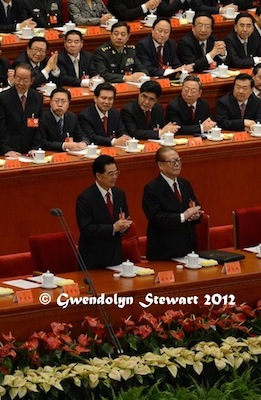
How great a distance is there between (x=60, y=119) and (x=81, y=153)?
0.99 feet

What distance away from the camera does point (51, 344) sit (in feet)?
23.6

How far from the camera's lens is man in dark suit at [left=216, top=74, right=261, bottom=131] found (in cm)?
1059

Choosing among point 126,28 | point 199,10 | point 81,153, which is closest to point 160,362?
point 81,153

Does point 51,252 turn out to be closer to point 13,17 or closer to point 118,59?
point 118,59

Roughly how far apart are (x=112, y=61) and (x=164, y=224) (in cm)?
283

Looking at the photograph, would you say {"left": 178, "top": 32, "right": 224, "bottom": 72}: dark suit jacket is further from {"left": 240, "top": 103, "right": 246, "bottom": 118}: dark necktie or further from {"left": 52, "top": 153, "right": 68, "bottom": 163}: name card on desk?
{"left": 52, "top": 153, "right": 68, "bottom": 163}: name card on desk

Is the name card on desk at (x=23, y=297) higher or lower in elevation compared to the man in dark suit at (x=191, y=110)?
lower

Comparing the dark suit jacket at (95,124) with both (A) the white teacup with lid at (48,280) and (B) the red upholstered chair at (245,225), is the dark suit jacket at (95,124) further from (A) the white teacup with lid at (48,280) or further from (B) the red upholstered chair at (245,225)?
(A) the white teacup with lid at (48,280)

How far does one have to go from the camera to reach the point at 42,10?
11742mm

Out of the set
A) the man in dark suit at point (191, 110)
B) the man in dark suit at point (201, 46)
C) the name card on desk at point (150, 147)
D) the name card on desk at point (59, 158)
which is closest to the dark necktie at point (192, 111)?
the man in dark suit at point (191, 110)

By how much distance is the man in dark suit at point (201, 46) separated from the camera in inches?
453

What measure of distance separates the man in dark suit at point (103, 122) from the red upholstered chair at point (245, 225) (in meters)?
1.30

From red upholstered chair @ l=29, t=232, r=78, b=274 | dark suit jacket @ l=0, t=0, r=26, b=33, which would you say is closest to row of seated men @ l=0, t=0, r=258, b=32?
dark suit jacket @ l=0, t=0, r=26, b=33

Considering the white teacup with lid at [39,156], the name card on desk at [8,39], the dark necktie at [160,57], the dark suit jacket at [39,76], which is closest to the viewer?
the white teacup with lid at [39,156]
